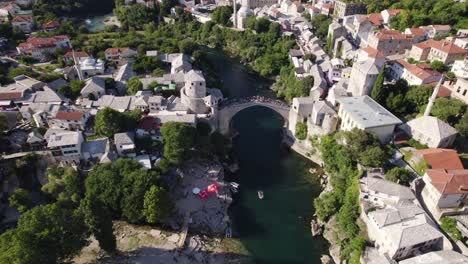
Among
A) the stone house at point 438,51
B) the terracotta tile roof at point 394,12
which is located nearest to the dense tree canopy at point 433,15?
the terracotta tile roof at point 394,12

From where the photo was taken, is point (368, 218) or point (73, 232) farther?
point (368, 218)

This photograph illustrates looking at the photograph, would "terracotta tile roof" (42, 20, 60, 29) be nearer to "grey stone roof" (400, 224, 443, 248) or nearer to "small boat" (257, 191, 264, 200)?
"small boat" (257, 191, 264, 200)

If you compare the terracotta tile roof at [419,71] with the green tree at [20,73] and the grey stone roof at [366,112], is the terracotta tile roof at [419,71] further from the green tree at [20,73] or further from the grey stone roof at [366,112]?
the green tree at [20,73]

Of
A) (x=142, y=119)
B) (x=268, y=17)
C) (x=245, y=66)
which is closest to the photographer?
(x=142, y=119)

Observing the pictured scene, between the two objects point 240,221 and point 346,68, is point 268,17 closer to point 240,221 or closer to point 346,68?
point 346,68

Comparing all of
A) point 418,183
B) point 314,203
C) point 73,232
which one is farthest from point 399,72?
point 73,232

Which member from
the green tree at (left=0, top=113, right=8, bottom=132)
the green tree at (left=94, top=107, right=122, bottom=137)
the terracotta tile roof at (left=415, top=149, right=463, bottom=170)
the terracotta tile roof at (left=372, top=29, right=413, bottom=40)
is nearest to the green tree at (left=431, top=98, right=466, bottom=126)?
the terracotta tile roof at (left=415, top=149, right=463, bottom=170)
